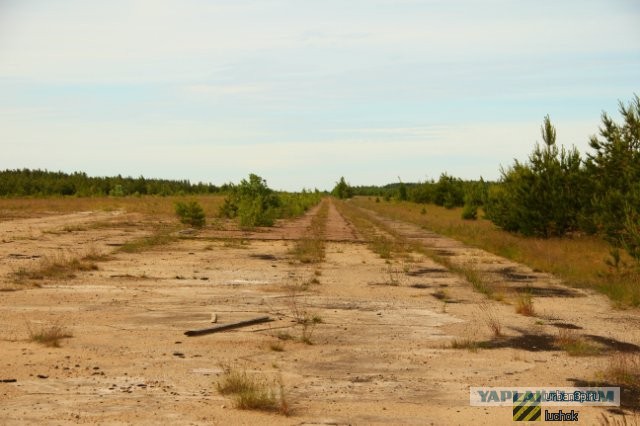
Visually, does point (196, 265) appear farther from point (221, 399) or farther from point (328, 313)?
point (221, 399)

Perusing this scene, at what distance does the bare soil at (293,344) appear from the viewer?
6.54 m

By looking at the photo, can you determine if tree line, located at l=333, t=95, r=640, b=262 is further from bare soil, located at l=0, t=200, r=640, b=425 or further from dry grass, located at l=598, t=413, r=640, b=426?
dry grass, located at l=598, t=413, r=640, b=426

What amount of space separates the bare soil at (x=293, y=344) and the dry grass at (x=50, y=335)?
135 millimetres

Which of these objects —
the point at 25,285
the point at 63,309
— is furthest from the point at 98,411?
the point at 25,285

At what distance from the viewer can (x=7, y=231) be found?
2888cm

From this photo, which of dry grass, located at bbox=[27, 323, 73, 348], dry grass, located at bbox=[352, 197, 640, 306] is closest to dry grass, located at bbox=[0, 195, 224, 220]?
dry grass, located at bbox=[352, 197, 640, 306]

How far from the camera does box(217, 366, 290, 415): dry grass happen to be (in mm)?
6449

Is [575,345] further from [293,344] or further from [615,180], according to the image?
[615,180]

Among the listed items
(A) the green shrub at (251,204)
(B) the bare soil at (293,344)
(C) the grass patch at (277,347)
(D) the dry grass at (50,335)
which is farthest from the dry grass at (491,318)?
(A) the green shrub at (251,204)

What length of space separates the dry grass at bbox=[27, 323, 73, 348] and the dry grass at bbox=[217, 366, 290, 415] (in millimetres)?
2732

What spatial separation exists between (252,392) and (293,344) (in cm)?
268

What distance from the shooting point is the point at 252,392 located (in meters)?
6.56

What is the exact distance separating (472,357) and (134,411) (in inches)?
176

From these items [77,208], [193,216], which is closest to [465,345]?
[193,216]
